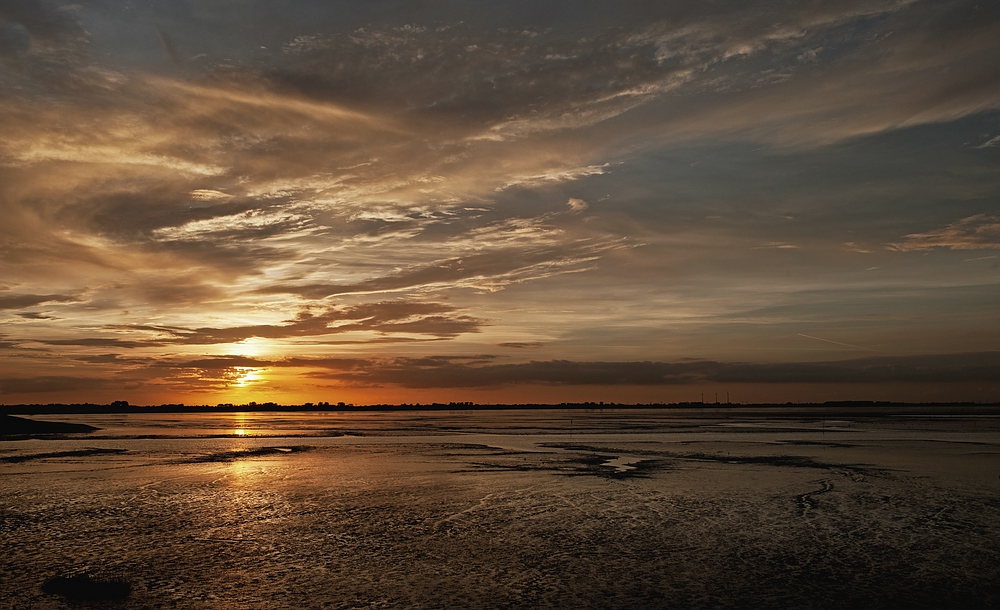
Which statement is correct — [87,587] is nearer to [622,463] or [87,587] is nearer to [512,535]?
[512,535]

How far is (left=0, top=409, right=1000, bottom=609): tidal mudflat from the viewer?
443 inches

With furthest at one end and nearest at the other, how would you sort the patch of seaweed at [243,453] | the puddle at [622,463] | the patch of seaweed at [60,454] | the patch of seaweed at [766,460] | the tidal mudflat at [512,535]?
the patch of seaweed at [243,453]
the patch of seaweed at [60,454]
the puddle at [622,463]
the patch of seaweed at [766,460]
the tidal mudflat at [512,535]

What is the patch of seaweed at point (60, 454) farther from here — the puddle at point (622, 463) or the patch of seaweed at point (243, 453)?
the puddle at point (622, 463)

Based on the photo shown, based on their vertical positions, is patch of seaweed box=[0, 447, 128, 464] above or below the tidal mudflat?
above

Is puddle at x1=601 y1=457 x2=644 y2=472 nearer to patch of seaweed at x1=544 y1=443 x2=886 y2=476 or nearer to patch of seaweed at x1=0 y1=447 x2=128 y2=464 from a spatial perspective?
patch of seaweed at x1=544 y1=443 x2=886 y2=476

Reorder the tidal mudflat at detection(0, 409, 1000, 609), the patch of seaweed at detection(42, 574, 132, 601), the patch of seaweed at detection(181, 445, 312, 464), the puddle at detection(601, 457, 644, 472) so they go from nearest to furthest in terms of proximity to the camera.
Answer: the patch of seaweed at detection(42, 574, 132, 601) → the tidal mudflat at detection(0, 409, 1000, 609) → the puddle at detection(601, 457, 644, 472) → the patch of seaweed at detection(181, 445, 312, 464)

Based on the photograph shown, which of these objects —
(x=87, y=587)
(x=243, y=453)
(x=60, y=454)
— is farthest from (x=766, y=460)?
(x=60, y=454)

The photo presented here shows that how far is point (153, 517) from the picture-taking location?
58.4 ft

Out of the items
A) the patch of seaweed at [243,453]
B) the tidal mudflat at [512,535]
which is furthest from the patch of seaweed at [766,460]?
the patch of seaweed at [243,453]

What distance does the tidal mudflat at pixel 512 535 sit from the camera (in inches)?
443

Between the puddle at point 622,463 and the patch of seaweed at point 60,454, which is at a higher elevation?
the patch of seaweed at point 60,454

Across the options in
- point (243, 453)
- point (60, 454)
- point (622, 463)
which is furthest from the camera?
point (243, 453)

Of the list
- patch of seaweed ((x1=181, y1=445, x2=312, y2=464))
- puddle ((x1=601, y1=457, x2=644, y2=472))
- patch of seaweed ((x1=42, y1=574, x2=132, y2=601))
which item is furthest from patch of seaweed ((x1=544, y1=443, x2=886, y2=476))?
patch of seaweed ((x1=42, y1=574, x2=132, y2=601))

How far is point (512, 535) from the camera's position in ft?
51.1
